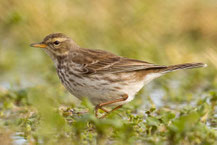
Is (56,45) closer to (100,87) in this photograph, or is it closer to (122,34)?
(100,87)

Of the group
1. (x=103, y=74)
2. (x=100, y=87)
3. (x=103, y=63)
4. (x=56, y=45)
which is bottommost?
(x=100, y=87)

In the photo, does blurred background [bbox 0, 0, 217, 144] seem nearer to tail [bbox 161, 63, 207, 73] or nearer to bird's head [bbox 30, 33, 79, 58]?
bird's head [bbox 30, 33, 79, 58]

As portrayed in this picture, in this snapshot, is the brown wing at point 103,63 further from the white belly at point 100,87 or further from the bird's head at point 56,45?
the bird's head at point 56,45

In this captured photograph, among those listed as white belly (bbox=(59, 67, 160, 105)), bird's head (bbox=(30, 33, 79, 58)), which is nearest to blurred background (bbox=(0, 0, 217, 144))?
bird's head (bbox=(30, 33, 79, 58))

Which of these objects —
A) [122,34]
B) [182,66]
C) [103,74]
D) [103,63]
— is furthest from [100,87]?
[122,34]

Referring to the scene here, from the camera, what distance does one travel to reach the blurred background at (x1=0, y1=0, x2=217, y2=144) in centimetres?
1010

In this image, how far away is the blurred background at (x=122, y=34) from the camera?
10.1m

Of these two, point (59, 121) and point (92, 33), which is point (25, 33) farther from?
point (59, 121)

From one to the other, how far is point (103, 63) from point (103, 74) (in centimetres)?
31

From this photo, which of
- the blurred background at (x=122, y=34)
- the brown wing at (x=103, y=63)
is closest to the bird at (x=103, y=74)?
the brown wing at (x=103, y=63)

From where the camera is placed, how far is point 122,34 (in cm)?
1259

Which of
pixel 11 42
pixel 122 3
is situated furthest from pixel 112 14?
pixel 11 42

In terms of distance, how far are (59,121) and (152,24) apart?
7.92 m

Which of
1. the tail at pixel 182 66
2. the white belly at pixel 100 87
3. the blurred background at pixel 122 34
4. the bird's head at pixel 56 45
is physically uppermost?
the blurred background at pixel 122 34
